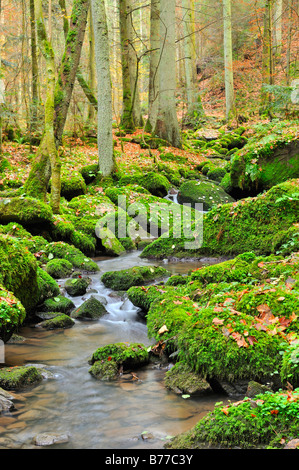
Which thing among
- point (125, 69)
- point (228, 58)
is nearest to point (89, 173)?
point (125, 69)

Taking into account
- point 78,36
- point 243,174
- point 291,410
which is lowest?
point 291,410

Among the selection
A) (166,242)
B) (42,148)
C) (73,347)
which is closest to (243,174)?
(166,242)

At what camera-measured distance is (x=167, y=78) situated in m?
18.7

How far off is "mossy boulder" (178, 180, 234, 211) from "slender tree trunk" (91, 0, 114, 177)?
263 cm

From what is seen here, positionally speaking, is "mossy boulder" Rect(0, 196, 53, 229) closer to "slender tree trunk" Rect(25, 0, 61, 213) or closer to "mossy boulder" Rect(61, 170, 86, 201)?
"slender tree trunk" Rect(25, 0, 61, 213)

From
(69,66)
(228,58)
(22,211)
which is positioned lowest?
(22,211)

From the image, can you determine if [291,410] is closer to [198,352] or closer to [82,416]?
[198,352]

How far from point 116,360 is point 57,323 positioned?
1.75m

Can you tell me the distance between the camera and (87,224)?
34.9ft

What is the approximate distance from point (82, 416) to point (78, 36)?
1025cm

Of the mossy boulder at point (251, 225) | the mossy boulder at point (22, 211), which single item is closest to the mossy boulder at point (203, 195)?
the mossy boulder at point (251, 225)

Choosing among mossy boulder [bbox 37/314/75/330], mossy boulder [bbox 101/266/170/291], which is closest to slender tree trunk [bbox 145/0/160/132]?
mossy boulder [bbox 101/266/170/291]

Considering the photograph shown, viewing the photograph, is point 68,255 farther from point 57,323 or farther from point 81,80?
point 81,80
